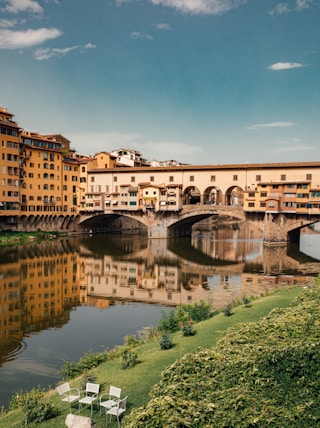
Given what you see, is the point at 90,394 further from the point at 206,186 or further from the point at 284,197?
the point at 206,186

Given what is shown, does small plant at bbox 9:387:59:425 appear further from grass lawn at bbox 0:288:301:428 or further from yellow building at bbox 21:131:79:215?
yellow building at bbox 21:131:79:215

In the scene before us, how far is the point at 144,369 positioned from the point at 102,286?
21140 millimetres

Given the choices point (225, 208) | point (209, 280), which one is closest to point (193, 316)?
point (209, 280)

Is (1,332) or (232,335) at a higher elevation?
(232,335)

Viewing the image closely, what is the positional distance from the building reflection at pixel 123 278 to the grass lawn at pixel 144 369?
6.62 metres

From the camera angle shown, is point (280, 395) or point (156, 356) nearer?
point (280, 395)

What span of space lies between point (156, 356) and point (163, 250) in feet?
138

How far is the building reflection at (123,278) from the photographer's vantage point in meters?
25.7

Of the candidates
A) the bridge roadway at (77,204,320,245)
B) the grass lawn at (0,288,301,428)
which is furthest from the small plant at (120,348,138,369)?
the bridge roadway at (77,204,320,245)

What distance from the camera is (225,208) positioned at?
63156mm

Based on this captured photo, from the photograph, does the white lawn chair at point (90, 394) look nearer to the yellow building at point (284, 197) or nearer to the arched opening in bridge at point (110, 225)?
the yellow building at point (284, 197)

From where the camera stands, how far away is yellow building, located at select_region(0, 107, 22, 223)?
A: 6128cm

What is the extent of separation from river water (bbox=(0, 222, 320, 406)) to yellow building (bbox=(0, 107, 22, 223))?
10.0 meters

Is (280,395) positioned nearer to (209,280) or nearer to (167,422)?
(167,422)
